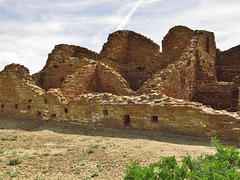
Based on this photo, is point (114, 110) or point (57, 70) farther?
point (57, 70)

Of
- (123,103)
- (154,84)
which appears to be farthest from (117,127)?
(154,84)

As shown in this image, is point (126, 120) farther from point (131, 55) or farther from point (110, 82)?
point (131, 55)

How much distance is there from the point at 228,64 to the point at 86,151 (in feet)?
35.9

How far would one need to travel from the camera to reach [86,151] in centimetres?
521

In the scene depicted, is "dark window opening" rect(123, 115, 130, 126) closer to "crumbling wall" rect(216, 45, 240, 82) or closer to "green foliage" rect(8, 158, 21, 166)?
"green foliage" rect(8, 158, 21, 166)

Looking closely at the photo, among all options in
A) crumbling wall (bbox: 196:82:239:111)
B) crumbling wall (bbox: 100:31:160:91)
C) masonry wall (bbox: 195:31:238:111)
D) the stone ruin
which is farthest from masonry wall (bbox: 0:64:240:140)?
crumbling wall (bbox: 100:31:160:91)

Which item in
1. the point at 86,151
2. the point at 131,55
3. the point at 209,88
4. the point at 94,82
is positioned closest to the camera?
the point at 86,151

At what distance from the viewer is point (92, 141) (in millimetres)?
6270

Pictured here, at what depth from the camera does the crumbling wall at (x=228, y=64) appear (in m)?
11.6

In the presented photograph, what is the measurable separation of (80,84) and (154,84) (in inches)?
168

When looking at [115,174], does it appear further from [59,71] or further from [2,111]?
[2,111]

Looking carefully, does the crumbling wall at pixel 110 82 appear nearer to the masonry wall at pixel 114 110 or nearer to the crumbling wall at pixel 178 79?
the crumbling wall at pixel 178 79

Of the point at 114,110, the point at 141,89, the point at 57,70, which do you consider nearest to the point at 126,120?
the point at 114,110

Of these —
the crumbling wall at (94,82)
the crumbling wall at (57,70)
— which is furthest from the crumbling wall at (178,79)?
the crumbling wall at (57,70)
